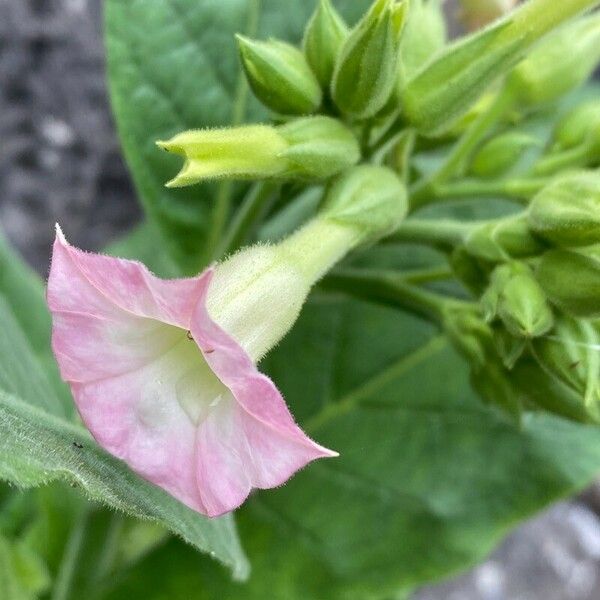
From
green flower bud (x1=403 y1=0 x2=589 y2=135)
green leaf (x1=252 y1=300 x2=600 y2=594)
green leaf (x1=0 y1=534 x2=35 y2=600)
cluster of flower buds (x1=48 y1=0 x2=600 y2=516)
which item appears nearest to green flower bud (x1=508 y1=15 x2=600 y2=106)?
cluster of flower buds (x1=48 y1=0 x2=600 y2=516)

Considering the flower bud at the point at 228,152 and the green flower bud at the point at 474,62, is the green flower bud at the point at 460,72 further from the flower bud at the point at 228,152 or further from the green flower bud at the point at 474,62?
the flower bud at the point at 228,152

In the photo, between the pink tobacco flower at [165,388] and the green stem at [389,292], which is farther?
the green stem at [389,292]

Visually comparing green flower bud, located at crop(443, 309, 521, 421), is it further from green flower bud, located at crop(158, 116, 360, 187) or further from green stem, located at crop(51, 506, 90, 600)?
green stem, located at crop(51, 506, 90, 600)

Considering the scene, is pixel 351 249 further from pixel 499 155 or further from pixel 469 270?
pixel 499 155

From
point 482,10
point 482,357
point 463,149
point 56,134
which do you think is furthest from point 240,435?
point 56,134

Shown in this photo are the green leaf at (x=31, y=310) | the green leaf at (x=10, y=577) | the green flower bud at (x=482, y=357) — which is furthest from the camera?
the green leaf at (x=31, y=310)

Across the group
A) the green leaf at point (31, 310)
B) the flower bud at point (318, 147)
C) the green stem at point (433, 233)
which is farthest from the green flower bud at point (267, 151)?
the green leaf at point (31, 310)
